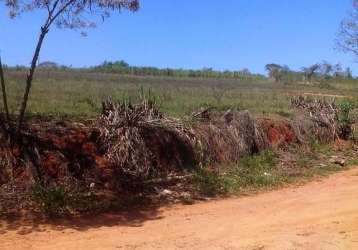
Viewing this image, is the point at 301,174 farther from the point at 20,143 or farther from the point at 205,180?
the point at 20,143

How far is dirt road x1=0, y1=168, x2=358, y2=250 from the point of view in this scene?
7.55 m

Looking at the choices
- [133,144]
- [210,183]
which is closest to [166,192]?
[210,183]

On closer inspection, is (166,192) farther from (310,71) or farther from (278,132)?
(310,71)

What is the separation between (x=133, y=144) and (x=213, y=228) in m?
3.62

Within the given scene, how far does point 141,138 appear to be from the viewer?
1192 centimetres

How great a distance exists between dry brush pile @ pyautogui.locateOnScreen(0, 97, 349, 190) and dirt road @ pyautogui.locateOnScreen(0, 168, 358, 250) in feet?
5.18

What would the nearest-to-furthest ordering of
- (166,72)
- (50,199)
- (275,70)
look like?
(50,199), (166,72), (275,70)

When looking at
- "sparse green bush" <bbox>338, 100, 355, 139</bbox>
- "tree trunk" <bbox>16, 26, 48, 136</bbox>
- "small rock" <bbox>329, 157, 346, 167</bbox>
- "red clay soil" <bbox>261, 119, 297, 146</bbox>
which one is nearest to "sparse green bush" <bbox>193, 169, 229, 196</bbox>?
"tree trunk" <bbox>16, 26, 48, 136</bbox>

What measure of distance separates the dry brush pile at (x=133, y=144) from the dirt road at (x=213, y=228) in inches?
62.1

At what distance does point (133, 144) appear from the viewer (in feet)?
38.2

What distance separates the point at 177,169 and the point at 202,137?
131 cm

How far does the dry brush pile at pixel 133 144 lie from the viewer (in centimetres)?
1041

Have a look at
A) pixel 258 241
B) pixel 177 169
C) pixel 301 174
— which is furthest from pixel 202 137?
pixel 258 241

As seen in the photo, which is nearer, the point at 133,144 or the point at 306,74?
the point at 133,144
